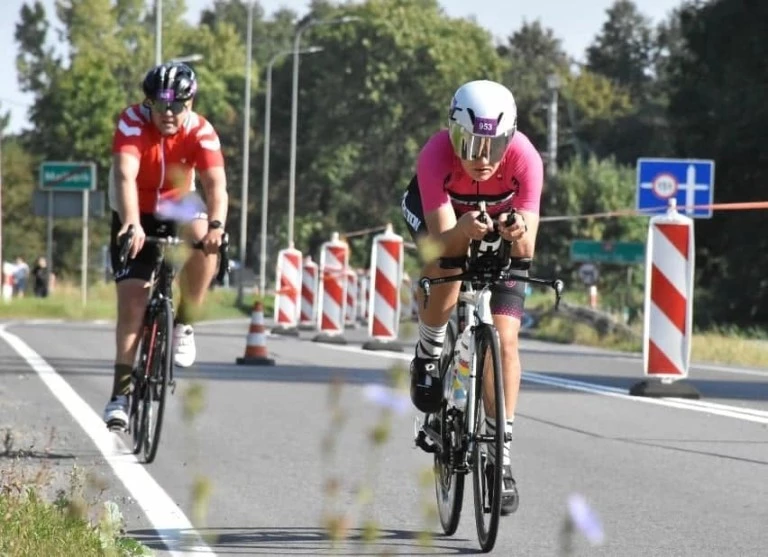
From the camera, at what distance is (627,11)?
139 m

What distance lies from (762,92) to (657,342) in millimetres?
34011

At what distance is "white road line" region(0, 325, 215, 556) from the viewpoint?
6809 mm

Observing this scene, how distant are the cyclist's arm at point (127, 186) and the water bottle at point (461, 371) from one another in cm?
239

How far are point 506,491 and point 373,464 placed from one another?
3426mm

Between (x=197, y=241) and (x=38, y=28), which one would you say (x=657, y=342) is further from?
(x=38, y=28)

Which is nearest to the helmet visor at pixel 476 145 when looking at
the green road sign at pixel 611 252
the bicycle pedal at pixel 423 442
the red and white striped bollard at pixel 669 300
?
the bicycle pedal at pixel 423 442

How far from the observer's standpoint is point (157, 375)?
9.59 metres

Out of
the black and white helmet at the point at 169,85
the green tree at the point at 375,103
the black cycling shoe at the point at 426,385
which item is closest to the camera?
the black cycling shoe at the point at 426,385

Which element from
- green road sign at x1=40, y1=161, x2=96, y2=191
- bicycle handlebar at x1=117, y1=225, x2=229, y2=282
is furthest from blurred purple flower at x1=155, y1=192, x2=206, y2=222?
green road sign at x1=40, y1=161, x2=96, y2=191

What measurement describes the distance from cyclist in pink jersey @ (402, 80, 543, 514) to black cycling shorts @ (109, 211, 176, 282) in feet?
7.39

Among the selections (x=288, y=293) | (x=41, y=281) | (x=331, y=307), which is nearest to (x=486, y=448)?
(x=331, y=307)

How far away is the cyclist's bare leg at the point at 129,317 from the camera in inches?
379

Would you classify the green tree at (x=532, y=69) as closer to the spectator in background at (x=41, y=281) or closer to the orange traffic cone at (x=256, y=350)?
the spectator in background at (x=41, y=281)

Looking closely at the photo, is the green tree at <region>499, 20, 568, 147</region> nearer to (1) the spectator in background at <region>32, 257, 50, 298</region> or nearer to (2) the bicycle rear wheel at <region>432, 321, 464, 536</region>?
(1) the spectator in background at <region>32, 257, 50, 298</region>
